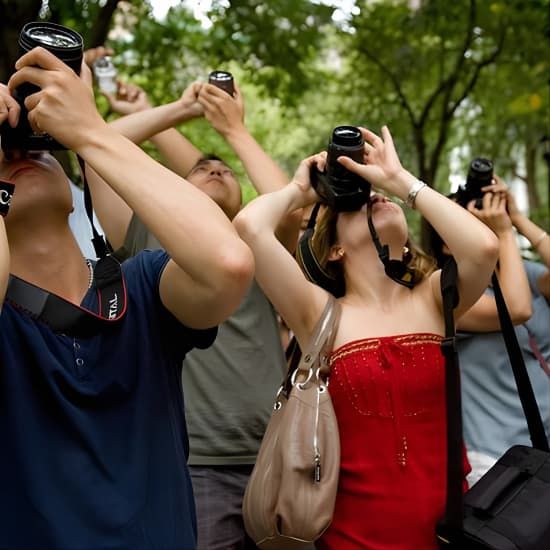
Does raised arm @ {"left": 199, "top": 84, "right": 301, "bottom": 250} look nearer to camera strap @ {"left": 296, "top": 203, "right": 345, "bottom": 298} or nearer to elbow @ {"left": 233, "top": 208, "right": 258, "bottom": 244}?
camera strap @ {"left": 296, "top": 203, "right": 345, "bottom": 298}

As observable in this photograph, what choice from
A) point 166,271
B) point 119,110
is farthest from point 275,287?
point 119,110

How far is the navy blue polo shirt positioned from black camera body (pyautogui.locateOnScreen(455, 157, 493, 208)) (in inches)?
80.1

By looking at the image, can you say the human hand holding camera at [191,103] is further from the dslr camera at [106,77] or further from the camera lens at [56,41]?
the camera lens at [56,41]

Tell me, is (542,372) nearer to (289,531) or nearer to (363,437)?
(363,437)

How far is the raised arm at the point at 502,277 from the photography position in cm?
303

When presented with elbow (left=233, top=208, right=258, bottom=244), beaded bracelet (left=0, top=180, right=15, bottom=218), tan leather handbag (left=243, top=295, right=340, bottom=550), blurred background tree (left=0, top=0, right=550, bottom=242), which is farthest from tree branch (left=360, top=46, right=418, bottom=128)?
beaded bracelet (left=0, top=180, right=15, bottom=218)

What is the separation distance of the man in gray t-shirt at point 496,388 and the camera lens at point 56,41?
222 cm

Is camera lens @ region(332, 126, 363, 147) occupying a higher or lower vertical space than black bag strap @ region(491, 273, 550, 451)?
higher

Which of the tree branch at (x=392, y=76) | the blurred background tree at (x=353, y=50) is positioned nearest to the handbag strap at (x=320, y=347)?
the blurred background tree at (x=353, y=50)

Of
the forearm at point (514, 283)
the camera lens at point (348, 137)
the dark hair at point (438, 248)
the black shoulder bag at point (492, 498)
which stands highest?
the camera lens at point (348, 137)

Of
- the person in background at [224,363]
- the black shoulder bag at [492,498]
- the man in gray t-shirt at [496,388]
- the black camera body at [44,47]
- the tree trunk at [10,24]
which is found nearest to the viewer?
the black camera body at [44,47]

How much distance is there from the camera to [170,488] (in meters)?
1.57

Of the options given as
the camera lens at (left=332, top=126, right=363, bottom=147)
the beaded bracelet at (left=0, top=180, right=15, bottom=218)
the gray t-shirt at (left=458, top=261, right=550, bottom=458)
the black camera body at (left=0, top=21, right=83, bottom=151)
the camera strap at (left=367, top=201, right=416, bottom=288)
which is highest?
the black camera body at (left=0, top=21, right=83, bottom=151)

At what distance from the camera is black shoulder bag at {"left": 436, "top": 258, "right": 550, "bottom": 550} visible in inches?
83.4
